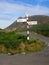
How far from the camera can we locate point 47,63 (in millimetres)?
11430

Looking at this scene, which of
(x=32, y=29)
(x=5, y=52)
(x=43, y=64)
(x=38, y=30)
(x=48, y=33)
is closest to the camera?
(x=43, y=64)

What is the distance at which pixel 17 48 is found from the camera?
1725cm

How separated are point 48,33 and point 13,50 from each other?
51.0ft

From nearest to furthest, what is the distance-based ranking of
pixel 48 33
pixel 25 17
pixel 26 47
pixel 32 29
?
pixel 26 47, pixel 25 17, pixel 48 33, pixel 32 29

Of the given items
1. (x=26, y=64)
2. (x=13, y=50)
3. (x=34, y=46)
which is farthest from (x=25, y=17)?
(x=26, y=64)

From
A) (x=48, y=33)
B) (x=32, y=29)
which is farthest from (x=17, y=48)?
(x=32, y=29)

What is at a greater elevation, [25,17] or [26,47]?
[25,17]

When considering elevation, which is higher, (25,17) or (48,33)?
(25,17)

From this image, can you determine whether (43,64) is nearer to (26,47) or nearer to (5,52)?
(5,52)

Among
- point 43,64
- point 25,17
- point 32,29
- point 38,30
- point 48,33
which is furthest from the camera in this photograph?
point 32,29

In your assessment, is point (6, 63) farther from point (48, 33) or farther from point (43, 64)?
point (48, 33)

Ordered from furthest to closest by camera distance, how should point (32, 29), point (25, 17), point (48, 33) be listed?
point (32, 29) < point (48, 33) < point (25, 17)

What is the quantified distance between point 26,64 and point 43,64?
1.96 feet

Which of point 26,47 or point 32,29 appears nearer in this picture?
point 26,47
